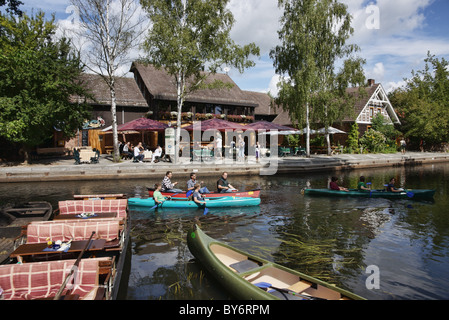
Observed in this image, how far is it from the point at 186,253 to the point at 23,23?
22723 mm

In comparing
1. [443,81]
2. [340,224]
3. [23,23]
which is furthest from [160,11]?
[443,81]

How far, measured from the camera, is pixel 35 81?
21.4 m

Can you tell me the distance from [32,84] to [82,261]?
67.3 ft

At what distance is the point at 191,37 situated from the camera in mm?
22844

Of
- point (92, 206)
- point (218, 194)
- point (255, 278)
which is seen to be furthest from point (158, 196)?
point (255, 278)

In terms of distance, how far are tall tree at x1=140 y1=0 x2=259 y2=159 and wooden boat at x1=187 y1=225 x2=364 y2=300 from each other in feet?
56.8

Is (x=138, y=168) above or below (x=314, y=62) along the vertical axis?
below

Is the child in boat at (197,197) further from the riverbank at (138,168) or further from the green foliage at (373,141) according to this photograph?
the green foliage at (373,141)

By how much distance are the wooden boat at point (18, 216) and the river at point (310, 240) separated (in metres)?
3.08

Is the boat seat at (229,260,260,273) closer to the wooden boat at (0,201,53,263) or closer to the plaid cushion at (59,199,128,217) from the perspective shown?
the plaid cushion at (59,199,128,217)

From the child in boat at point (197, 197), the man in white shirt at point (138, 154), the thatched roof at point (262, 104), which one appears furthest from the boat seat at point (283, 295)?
the thatched roof at point (262, 104)

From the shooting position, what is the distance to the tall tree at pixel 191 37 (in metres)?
21.7

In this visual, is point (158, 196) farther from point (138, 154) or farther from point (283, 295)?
point (138, 154)

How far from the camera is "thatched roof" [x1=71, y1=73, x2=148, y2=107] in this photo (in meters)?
31.7
